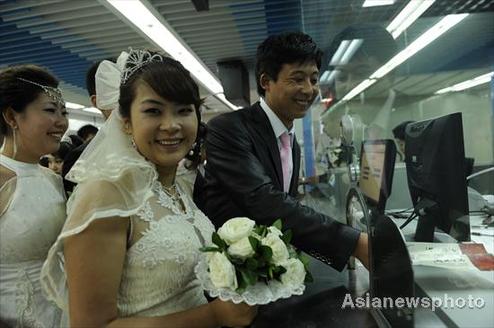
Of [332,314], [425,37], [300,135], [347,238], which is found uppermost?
[425,37]

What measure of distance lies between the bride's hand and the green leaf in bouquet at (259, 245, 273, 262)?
177mm

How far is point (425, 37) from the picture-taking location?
15.5 feet

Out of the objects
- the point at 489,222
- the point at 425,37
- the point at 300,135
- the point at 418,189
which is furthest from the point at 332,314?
the point at 300,135

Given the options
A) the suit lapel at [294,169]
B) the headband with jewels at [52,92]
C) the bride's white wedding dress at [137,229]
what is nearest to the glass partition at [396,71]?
the suit lapel at [294,169]

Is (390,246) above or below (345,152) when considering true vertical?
below

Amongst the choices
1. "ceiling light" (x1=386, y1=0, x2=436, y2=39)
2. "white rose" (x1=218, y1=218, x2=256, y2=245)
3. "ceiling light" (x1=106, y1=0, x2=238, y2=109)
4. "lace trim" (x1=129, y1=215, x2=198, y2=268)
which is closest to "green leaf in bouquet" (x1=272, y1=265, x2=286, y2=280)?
"white rose" (x1=218, y1=218, x2=256, y2=245)

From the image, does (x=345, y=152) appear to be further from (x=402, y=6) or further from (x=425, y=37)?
(x=425, y=37)

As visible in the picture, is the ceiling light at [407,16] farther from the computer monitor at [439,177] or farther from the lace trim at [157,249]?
the lace trim at [157,249]

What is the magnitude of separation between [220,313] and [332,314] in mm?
376

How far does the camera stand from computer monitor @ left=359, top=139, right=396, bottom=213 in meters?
1.58

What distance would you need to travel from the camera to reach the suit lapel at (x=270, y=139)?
5.45ft

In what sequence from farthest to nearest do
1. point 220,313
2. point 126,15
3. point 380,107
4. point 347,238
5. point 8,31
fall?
point 380,107
point 8,31
point 126,15
point 347,238
point 220,313

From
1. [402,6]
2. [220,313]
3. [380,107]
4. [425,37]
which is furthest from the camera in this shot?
[380,107]

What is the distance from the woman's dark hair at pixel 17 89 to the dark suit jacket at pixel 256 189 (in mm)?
776
